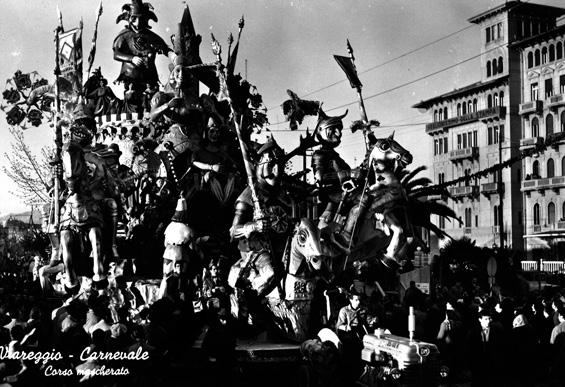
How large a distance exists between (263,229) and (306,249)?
148 cm

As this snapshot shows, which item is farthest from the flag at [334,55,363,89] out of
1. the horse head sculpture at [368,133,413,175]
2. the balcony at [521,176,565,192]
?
the balcony at [521,176,565,192]

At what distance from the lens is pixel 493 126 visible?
246 feet

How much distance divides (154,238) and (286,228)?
4.81 metres

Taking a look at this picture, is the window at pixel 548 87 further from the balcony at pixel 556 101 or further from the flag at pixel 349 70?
the flag at pixel 349 70

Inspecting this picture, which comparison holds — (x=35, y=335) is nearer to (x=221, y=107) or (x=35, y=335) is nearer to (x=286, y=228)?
(x=286, y=228)

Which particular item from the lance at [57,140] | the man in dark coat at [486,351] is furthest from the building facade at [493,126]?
the man in dark coat at [486,351]

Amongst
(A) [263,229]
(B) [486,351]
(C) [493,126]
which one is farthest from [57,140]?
(C) [493,126]

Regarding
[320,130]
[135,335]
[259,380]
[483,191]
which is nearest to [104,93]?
[320,130]

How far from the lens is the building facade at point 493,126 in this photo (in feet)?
235

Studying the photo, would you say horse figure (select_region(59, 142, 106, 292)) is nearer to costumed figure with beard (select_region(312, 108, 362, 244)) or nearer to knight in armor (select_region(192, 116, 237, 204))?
knight in armor (select_region(192, 116, 237, 204))

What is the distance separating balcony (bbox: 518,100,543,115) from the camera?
227ft

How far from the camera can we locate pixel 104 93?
846 inches

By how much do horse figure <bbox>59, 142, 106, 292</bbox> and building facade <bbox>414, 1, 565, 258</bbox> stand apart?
5519cm

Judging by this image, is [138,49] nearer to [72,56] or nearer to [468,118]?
[72,56]
